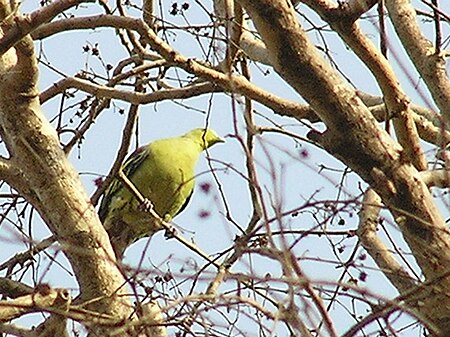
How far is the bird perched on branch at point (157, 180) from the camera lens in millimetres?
5676


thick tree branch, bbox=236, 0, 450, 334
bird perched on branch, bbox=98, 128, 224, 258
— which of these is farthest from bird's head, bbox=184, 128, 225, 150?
thick tree branch, bbox=236, 0, 450, 334

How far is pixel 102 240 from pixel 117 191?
2447 millimetres

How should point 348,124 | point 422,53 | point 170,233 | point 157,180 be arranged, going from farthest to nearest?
point 157,180 < point 170,233 < point 422,53 < point 348,124

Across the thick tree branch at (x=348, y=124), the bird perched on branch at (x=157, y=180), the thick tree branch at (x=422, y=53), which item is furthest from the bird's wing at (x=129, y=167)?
the thick tree branch at (x=348, y=124)

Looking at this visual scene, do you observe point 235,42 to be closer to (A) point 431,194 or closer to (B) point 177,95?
(B) point 177,95

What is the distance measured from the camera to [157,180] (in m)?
6.20

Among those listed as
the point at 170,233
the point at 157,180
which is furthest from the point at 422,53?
the point at 157,180

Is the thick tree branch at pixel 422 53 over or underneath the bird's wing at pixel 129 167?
underneath

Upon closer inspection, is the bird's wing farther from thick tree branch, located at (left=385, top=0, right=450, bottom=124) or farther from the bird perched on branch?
thick tree branch, located at (left=385, top=0, right=450, bottom=124)

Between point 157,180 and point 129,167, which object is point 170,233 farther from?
point 129,167

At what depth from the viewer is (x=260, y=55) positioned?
13.8ft

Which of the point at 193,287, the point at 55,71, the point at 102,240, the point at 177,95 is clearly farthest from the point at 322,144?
the point at 55,71

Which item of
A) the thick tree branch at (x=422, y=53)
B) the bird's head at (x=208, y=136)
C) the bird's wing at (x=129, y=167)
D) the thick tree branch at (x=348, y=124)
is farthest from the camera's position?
the bird's head at (x=208, y=136)

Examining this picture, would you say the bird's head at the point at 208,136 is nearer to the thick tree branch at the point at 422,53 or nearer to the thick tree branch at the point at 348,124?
the thick tree branch at the point at 422,53
